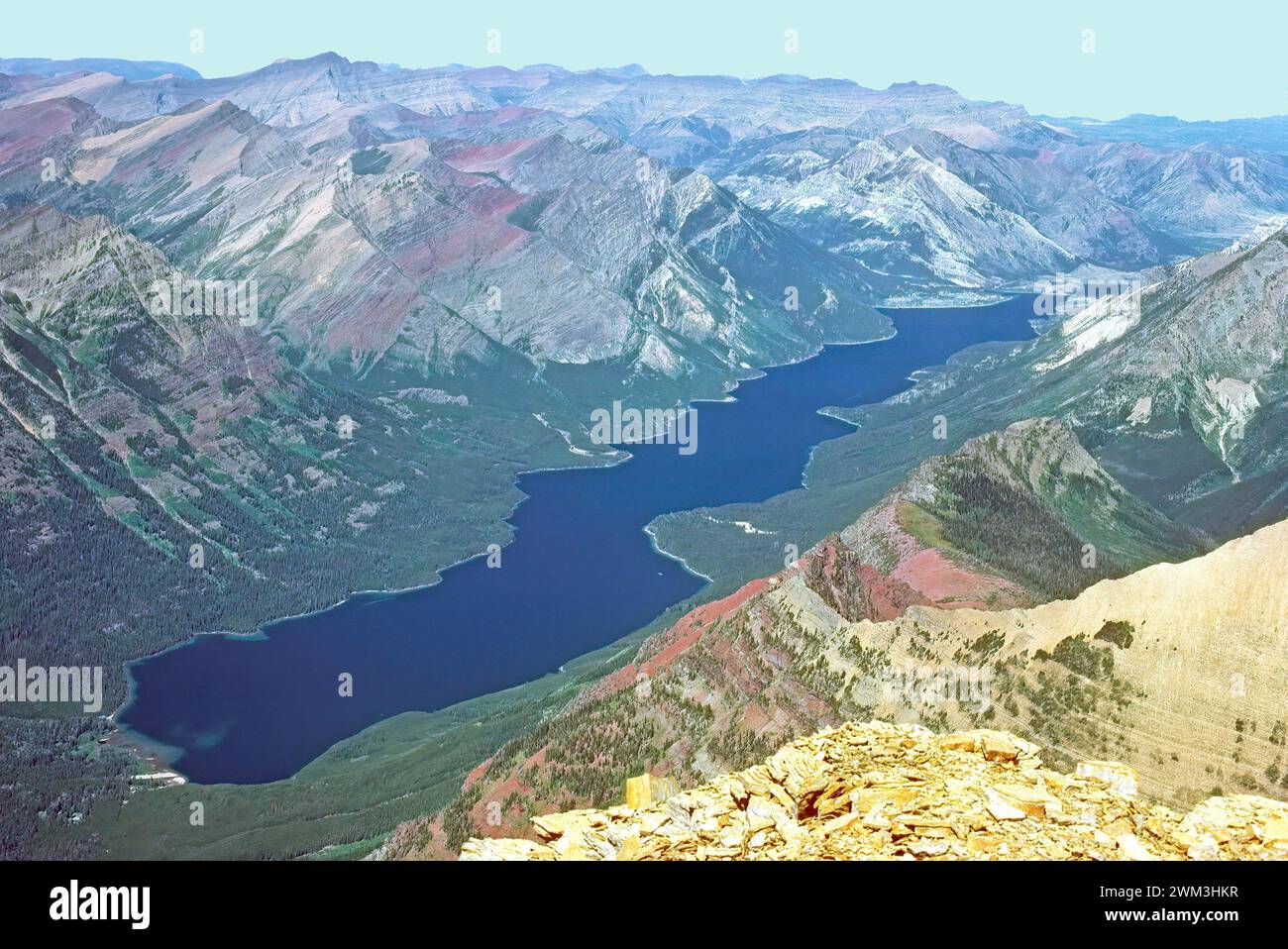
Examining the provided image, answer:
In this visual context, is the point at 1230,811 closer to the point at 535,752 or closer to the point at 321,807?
the point at 535,752

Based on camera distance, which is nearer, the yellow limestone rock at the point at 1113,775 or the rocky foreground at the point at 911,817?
the rocky foreground at the point at 911,817

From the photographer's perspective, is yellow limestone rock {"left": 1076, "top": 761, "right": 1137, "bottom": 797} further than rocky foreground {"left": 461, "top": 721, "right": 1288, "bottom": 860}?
Yes

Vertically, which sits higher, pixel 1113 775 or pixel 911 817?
pixel 1113 775

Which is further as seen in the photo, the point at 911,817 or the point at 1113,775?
the point at 1113,775

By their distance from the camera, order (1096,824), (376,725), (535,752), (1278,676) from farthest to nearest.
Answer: (376,725) < (535,752) < (1278,676) < (1096,824)

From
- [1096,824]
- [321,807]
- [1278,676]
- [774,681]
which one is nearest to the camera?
[1096,824]

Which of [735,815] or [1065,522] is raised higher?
[1065,522]

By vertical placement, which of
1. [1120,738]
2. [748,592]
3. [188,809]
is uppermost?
[748,592]
